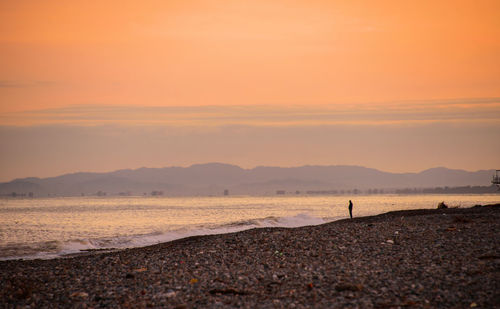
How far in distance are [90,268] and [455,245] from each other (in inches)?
535

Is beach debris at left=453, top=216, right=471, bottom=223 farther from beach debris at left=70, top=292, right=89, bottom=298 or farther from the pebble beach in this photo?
beach debris at left=70, top=292, right=89, bottom=298

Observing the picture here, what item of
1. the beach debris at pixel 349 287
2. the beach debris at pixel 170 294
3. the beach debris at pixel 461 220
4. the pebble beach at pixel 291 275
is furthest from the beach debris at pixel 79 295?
the beach debris at pixel 461 220

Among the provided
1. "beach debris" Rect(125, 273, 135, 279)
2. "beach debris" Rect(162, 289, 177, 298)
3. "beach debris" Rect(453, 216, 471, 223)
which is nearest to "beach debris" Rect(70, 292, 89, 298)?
"beach debris" Rect(125, 273, 135, 279)

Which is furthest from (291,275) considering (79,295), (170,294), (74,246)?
(74,246)

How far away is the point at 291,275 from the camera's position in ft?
51.6

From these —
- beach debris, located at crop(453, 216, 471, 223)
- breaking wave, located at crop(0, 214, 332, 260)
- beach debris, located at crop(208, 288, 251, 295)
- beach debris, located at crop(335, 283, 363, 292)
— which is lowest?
breaking wave, located at crop(0, 214, 332, 260)

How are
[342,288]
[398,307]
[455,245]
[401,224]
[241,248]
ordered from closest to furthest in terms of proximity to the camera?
[398,307], [342,288], [455,245], [241,248], [401,224]

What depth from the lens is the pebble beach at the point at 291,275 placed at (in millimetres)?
13203

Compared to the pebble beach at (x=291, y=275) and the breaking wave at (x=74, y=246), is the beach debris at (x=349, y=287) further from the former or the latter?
the breaking wave at (x=74, y=246)

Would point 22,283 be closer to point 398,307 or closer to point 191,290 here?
point 191,290

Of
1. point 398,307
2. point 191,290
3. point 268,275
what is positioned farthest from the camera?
point 268,275

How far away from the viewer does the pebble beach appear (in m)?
13.2

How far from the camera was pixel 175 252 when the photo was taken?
2153 centimetres

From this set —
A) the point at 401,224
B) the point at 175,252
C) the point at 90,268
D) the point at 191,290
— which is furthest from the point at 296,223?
the point at 191,290
